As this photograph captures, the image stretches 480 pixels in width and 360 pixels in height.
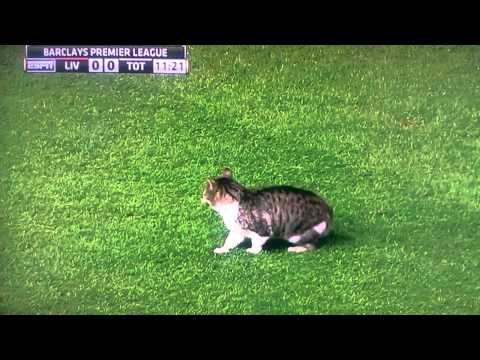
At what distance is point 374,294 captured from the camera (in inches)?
91.0

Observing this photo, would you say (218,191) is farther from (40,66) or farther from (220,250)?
(40,66)

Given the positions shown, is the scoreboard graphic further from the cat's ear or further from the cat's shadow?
the cat's shadow

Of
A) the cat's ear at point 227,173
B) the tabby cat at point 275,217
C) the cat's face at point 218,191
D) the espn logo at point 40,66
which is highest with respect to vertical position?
the espn logo at point 40,66

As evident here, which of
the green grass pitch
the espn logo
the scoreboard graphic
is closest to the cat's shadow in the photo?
the green grass pitch

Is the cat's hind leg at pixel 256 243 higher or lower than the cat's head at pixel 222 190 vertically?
lower

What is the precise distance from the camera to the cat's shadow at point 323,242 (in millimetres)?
2361

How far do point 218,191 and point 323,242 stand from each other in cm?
40

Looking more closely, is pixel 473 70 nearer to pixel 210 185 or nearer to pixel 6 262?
pixel 210 185

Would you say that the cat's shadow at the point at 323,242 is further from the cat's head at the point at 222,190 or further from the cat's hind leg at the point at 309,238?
the cat's head at the point at 222,190

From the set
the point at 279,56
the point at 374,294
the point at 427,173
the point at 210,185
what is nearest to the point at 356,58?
the point at 279,56

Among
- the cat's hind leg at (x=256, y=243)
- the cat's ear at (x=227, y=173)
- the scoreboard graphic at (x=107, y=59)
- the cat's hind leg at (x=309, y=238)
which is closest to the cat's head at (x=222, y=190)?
the cat's ear at (x=227, y=173)

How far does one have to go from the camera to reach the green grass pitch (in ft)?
7.61

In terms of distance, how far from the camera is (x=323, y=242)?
7.78 feet

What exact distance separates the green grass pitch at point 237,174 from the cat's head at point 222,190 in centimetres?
5
